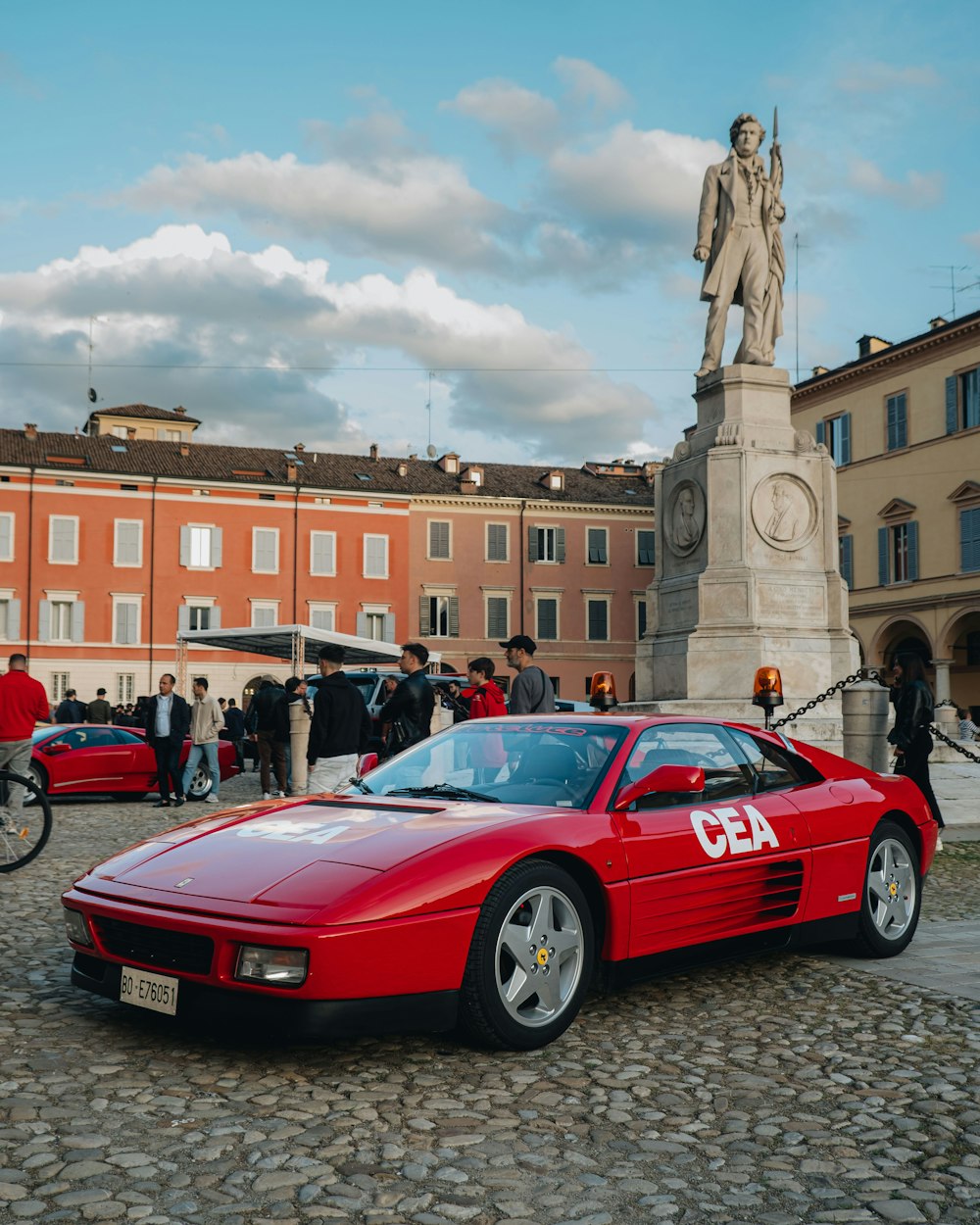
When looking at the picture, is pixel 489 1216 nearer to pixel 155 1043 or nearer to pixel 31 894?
pixel 155 1043

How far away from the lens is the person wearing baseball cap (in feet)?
32.9

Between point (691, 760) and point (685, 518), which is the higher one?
point (685, 518)

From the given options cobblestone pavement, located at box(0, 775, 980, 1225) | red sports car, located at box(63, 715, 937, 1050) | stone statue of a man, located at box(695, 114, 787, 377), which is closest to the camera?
cobblestone pavement, located at box(0, 775, 980, 1225)

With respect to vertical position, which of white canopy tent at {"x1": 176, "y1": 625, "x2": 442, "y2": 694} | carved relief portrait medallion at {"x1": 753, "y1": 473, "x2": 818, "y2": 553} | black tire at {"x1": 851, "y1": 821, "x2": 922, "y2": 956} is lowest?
black tire at {"x1": 851, "y1": 821, "x2": 922, "y2": 956}

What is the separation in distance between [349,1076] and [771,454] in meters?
12.7

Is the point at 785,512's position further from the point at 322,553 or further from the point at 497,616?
the point at 497,616

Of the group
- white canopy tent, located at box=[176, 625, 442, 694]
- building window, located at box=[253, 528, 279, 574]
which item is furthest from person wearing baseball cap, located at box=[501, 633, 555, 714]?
building window, located at box=[253, 528, 279, 574]

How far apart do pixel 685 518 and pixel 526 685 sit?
6877 mm

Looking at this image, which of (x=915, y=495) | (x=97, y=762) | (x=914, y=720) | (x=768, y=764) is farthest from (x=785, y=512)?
(x=915, y=495)

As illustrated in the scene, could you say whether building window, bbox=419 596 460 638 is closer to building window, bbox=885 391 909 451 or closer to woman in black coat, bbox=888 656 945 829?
building window, bbox=885 391 909 451

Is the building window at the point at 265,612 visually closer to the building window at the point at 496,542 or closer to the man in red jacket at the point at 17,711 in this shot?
the building window at the point at 496,542

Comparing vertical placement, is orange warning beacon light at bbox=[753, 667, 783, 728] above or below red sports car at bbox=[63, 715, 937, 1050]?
above

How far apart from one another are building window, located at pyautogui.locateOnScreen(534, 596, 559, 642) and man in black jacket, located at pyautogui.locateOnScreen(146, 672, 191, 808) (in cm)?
4464

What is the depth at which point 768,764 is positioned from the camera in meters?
5.95
